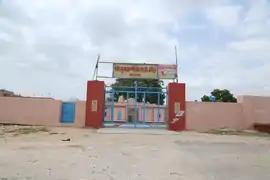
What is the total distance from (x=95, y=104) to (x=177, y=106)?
5258 millimetres

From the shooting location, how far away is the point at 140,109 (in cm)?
3234

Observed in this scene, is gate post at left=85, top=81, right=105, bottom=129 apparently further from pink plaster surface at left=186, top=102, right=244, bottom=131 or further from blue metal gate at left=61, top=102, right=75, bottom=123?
pink plaster surface at left=186, top=102, right=244, bottom=131

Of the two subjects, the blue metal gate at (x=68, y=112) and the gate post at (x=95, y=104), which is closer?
the gate post at (x=95, y=104)

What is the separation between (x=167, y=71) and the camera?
21703mm

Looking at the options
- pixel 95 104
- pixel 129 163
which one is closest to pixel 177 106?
pixel 95 104

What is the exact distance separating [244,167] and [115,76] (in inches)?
563

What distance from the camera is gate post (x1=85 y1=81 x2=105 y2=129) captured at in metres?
21.0

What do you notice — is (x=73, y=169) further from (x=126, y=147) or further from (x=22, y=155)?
(x=126, y=147)

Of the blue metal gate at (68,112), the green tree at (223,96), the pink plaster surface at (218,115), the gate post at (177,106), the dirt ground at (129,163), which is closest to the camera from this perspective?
the dirt ground at (129,163)

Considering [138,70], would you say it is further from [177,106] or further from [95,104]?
[95,104]

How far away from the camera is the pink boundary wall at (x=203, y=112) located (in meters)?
22.0

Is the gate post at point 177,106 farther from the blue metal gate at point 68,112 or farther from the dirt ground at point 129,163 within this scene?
the dirt ground at point 129,163

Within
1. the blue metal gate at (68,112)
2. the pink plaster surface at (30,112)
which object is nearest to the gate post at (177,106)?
the blue metal gate at (68,112)

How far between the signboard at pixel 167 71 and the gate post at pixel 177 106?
625mm
